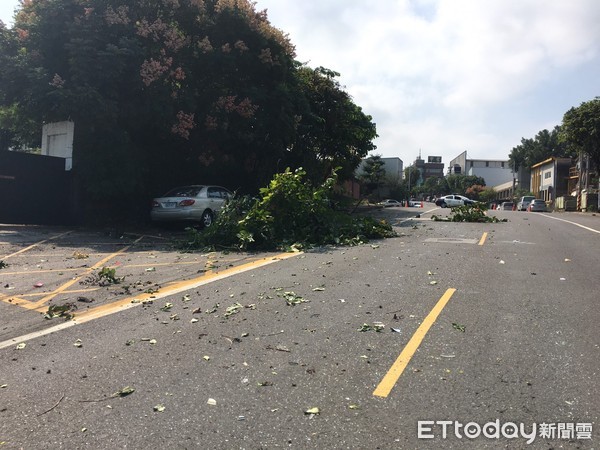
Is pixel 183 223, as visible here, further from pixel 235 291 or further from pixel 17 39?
pixel 235 291

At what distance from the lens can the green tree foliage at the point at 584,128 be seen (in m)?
37.8

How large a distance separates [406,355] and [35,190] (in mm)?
15715

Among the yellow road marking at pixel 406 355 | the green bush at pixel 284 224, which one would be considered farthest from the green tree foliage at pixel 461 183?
the yellow road marking at pixel 406 355

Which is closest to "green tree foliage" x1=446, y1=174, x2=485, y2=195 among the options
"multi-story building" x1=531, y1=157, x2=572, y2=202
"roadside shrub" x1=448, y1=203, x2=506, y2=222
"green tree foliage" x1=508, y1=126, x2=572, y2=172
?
"green tree foliage" x1=508, y1=126, x2=572, y2=172

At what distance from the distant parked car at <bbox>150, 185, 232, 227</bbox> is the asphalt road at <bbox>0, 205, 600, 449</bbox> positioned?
7.01 m

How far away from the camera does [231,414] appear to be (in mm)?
3590

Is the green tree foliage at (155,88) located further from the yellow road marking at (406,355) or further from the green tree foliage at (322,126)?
the yellow road marking at (406,355)

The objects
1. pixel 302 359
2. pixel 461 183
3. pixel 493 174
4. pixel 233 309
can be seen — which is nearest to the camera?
pixel 302 359

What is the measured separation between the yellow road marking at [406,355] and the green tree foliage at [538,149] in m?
80.4

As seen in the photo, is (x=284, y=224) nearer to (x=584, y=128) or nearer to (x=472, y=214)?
(x=472, y=214)

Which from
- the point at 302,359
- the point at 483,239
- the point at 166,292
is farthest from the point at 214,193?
the point at 302,359

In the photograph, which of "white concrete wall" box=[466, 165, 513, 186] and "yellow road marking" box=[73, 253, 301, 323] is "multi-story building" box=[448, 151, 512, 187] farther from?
"yellow road marking" box=[73, 253, 301, 323]

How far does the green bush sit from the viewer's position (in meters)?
12.3

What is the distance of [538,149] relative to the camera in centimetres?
8000
